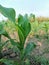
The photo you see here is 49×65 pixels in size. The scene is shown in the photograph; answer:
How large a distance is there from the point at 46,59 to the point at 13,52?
537 mm

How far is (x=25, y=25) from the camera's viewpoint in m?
3.41

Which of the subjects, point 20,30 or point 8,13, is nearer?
point 8,13

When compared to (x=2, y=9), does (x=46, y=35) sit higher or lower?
lower

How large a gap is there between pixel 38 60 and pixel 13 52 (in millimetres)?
461

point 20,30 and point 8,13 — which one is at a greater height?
point 8,13

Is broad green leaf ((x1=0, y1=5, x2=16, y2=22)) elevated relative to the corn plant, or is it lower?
elevated

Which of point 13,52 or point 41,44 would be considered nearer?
point 13,52

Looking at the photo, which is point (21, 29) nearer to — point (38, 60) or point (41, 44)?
point (38, 60)

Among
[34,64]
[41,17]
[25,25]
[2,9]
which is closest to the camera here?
[2,9]

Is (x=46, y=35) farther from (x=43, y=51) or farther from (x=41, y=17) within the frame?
(x=41, y=17)

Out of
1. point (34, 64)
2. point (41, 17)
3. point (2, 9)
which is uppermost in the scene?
point (2, 9)

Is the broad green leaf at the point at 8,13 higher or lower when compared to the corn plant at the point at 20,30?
higher

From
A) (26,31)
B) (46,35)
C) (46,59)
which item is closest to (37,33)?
(46,35)

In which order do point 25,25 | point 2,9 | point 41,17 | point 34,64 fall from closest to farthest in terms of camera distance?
point 2,9 < point 25,25 < point 34,64 < point 41,17
